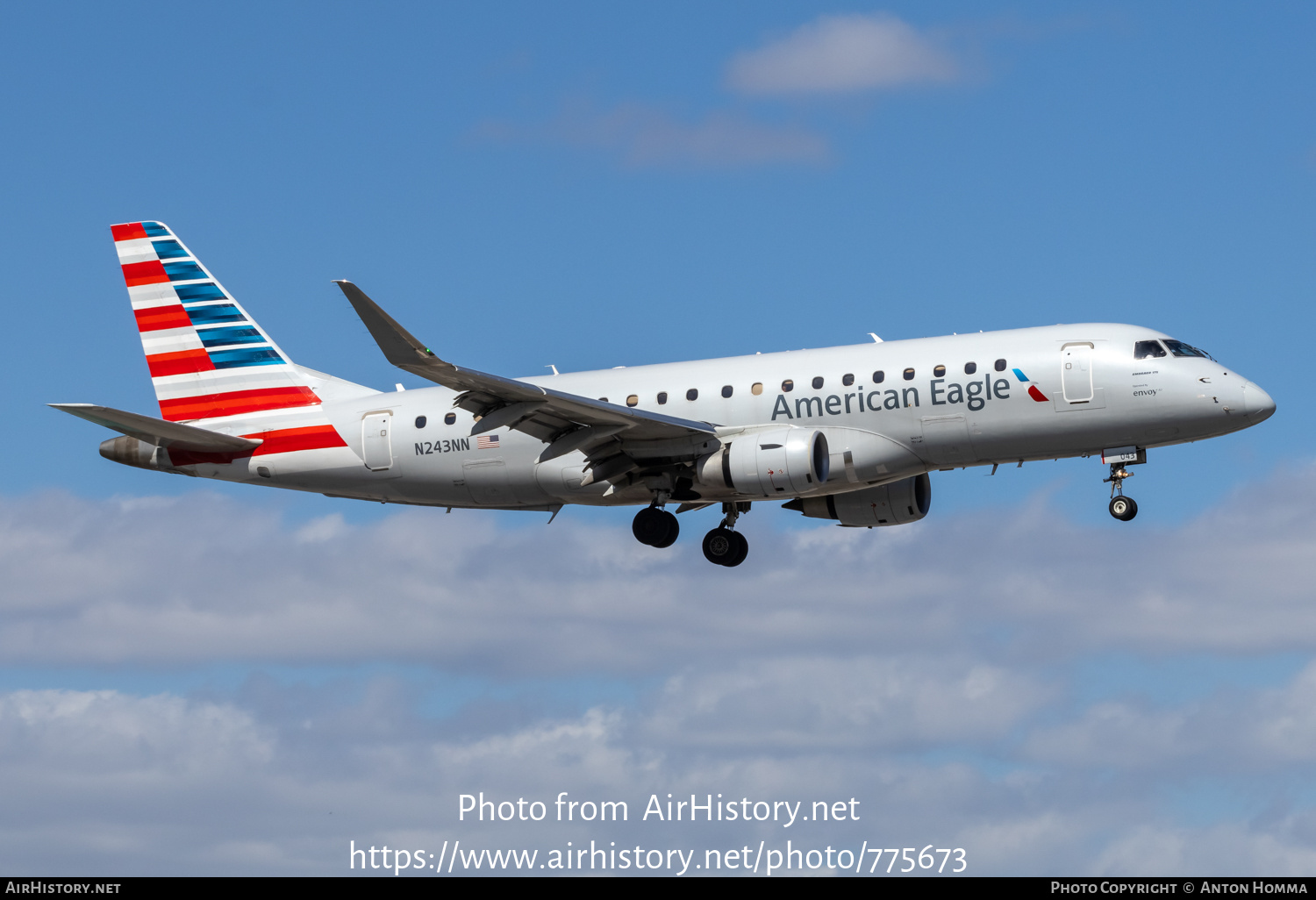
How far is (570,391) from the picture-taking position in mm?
44781

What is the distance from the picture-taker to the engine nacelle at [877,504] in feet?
150

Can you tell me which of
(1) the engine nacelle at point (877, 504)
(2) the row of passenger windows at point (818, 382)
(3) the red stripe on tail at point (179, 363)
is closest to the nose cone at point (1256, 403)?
(2) the row of passenger windows at point (818, 382)

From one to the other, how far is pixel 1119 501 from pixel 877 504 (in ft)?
24.0

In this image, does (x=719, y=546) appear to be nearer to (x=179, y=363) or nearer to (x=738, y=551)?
(x=738, y=551)

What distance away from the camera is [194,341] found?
48.9 metres

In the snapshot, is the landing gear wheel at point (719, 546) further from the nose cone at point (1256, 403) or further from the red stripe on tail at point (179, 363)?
the red stripe on tail at point (179, 363)

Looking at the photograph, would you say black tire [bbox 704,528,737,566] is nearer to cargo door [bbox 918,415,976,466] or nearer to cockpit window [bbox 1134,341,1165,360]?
cargo door [bbox 918,415,976,466]

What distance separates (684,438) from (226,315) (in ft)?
51.0

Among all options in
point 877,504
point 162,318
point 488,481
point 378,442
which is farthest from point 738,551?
point 162,318

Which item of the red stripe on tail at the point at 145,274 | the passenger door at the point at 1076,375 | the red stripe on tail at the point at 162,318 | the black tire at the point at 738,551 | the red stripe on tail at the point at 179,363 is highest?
the red stripe on tail at the point at 145,274

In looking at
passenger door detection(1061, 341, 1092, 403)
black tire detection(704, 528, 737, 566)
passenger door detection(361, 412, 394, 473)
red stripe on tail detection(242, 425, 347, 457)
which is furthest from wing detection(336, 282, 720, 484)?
passenger door detection(1061, 341, 1092, 403)

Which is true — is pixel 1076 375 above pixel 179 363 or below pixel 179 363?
below

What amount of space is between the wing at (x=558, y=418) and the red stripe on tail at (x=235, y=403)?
853cm

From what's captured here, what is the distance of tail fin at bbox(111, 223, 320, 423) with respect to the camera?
47781 millimetres
